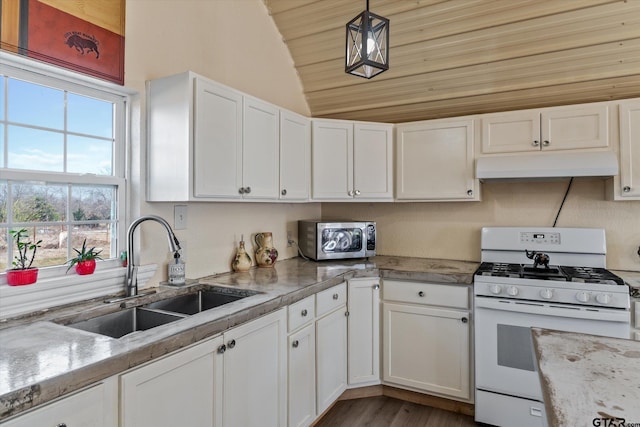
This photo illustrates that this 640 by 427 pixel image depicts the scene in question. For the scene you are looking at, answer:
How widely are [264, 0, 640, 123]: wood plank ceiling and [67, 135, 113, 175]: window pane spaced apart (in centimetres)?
175

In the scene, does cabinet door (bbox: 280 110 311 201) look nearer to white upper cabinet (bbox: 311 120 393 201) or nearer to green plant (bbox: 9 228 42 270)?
white upper cabinet (bbox: 311 120 393 201)

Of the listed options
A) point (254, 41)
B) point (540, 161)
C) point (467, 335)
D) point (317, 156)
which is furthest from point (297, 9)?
point (467, 335)

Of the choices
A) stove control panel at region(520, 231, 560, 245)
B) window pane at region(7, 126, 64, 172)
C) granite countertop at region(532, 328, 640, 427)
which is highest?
window pane at region(7, 126, 64, 172)

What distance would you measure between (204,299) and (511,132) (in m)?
2.33

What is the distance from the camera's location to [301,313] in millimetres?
2100

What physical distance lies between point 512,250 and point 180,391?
248 cm

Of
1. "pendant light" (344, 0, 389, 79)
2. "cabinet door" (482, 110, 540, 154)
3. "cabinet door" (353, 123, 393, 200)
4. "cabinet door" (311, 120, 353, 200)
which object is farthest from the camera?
"cabinet door" (353, 123, 393, 200)

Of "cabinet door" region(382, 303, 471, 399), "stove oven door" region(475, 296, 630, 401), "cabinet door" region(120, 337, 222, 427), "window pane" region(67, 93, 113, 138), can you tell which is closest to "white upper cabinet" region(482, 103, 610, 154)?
"stove oven door" region(475, 296, 630, 401)

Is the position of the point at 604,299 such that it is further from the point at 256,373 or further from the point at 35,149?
the point at 35,149

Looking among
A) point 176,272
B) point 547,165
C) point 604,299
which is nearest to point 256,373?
point 176,272

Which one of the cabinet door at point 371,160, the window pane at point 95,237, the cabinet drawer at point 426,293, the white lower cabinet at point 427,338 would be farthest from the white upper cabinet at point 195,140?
the white lower cabinet at point 427,338

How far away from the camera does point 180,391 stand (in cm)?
135

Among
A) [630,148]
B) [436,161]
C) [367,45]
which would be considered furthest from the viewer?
[436,161]

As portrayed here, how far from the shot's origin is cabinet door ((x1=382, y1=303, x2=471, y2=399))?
2473mm
